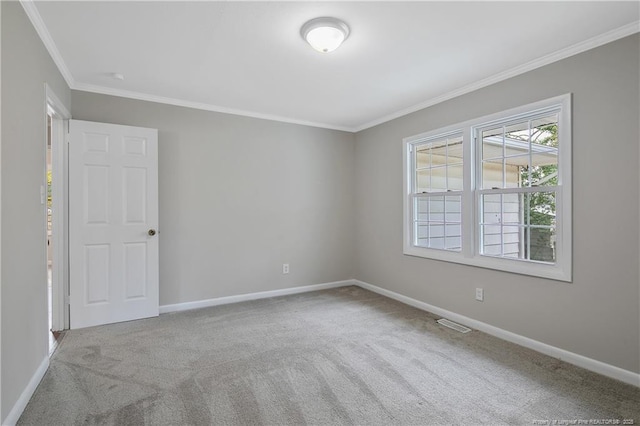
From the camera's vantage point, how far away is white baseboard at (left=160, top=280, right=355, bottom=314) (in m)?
3.71

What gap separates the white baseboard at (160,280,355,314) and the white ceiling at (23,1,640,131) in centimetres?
235

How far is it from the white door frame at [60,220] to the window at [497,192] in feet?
12.0

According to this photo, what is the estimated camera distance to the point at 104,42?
2.43 metres

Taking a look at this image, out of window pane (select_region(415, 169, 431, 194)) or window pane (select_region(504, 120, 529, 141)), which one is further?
window pane (select_region(415, 169, 431, 194))

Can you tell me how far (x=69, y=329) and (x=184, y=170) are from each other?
1943mm

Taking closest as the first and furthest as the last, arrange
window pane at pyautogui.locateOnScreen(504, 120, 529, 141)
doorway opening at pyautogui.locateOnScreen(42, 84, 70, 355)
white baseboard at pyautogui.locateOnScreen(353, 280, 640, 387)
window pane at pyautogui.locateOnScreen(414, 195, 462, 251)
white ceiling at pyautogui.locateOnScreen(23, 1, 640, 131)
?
white ceiling at pyautogui.locateOnScreen(23, 1, 640, 131), white baseboard at pyautogui.locateOnScreen(353, 280, 640, 387), window pane at pyautogui.locateOnScreen(504, 120, 529, 141), doorway opening at pyautogui.locateOnScreen(42, 84, 70, 355), window pane at pyautogui.locateOnScreen(414, 195, 462, 251)

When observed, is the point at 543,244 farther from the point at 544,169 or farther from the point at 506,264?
the point at 544,169

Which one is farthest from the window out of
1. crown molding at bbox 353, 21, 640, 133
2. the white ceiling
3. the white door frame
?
the white door frame

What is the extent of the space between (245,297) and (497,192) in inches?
123

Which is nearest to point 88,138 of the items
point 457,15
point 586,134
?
point 457,15

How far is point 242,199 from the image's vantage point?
4.11 m

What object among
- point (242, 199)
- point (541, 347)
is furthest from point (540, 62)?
point (242, 199)

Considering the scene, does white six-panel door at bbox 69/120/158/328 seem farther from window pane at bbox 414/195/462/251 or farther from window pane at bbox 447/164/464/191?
window pane at bbox 447/164/464/191

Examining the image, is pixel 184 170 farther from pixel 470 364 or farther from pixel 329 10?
pixel 470 364
